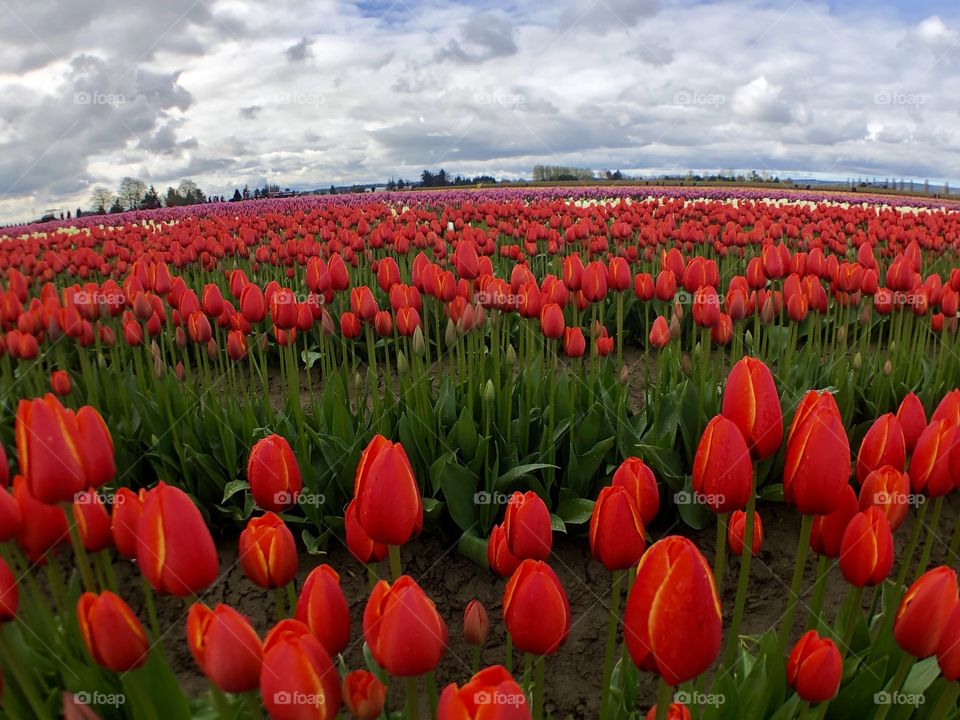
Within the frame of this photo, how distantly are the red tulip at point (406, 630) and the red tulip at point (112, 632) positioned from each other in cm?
59

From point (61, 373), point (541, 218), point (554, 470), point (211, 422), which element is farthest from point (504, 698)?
point (541, 218)

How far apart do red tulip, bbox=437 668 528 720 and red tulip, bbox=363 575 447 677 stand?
183 millimetres

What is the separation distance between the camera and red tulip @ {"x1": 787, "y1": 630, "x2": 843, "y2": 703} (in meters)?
1.64

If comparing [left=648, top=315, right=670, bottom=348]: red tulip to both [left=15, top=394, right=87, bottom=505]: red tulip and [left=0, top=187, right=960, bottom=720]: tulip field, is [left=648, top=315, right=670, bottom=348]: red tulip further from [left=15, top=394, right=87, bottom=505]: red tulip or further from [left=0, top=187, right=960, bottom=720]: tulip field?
[left=15, top=394, right=87, bottom=505]: red tulip

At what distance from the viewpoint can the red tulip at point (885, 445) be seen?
1947mm

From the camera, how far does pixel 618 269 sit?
503 cm

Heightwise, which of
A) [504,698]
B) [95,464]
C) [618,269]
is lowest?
[504,698]

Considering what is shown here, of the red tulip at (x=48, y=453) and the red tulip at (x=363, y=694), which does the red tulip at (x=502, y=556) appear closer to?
the red tulip at (x=363, y=694)

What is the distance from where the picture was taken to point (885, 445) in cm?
195

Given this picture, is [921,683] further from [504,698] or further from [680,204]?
[680,204]

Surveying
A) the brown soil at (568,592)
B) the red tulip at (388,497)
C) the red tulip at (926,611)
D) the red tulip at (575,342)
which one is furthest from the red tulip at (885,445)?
the red tulip at (575,342)

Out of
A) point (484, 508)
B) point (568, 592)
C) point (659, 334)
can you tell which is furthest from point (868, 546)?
point (659, 334)

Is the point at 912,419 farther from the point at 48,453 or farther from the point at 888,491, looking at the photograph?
the point at 48,453

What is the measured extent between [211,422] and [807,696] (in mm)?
3993
